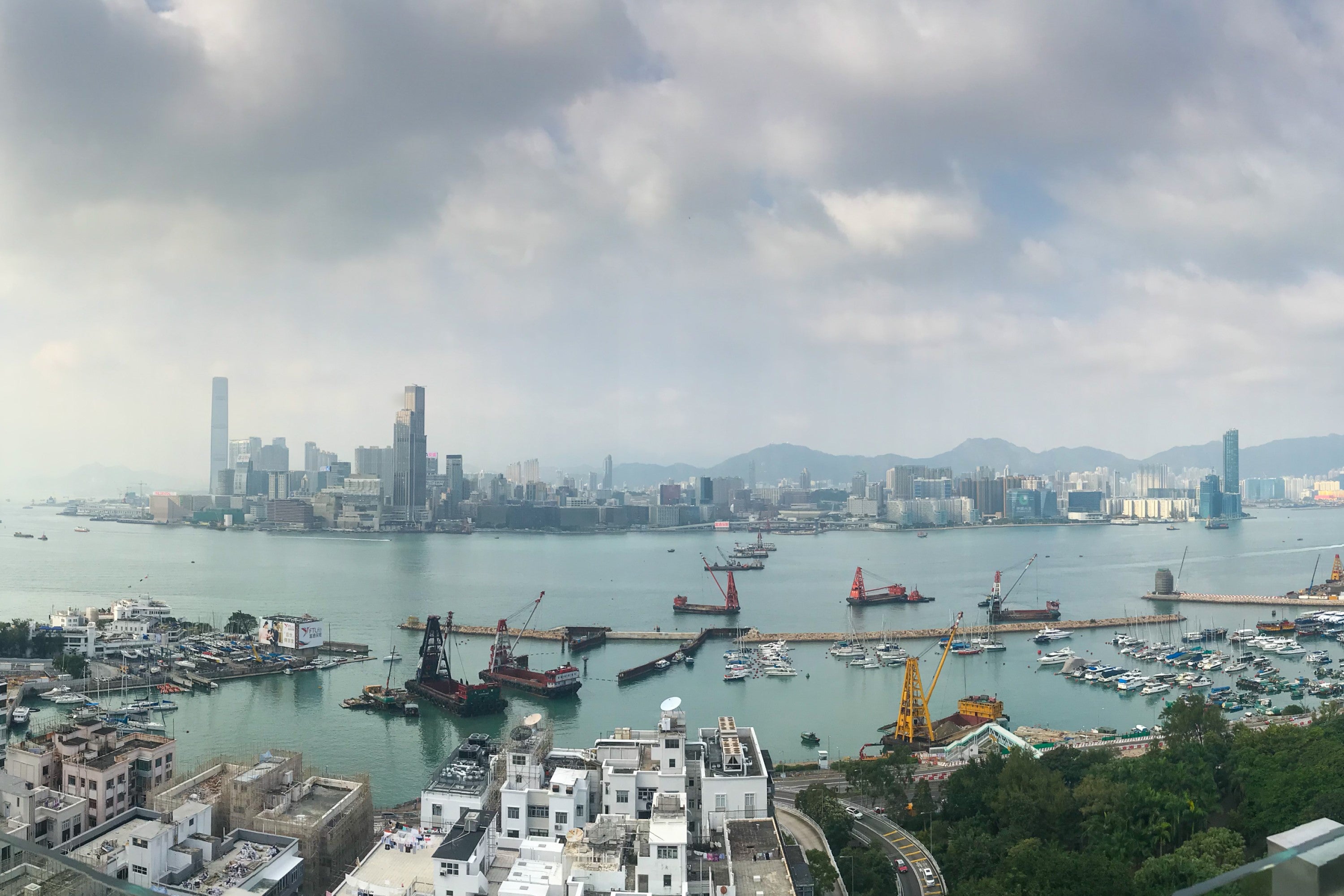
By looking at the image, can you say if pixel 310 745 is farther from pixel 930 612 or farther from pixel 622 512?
pixel 622 512

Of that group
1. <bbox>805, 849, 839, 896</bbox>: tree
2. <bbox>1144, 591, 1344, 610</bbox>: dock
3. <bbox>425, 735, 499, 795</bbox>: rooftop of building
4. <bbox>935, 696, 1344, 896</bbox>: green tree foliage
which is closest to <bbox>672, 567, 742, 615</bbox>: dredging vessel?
<bbox>1144, 591, 1344, 610</bbox>: dock

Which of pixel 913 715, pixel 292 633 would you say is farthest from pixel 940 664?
pixel 292 633

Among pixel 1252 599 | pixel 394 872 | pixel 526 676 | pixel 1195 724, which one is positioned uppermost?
pixel 1195 724

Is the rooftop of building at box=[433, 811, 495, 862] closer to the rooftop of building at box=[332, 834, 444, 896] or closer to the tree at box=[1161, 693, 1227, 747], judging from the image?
the rooftop of building at box=[332, 834, 444, 896]

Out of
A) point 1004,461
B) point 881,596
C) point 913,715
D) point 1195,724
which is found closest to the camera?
point 1195,724

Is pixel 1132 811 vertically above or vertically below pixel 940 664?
above

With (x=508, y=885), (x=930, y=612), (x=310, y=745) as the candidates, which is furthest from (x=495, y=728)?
(x=930, y=612)

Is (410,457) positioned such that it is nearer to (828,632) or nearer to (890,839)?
(828,632)

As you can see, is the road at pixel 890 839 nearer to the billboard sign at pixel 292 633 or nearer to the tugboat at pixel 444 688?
the tugboat at pixel 444 688

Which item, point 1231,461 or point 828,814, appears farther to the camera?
point 1231,461
